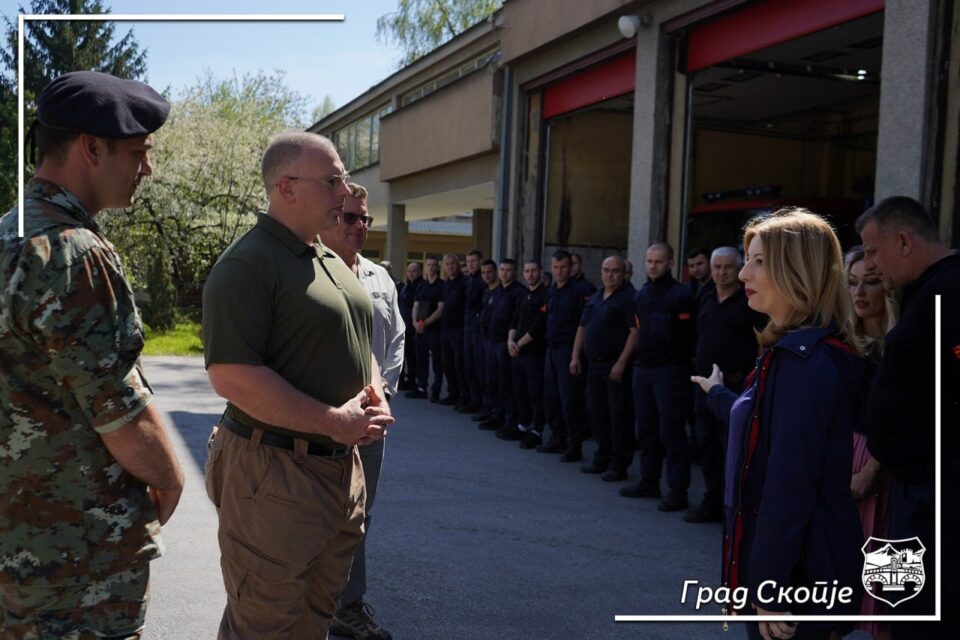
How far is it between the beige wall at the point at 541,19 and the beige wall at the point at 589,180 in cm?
151

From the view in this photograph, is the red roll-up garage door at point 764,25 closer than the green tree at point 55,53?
No

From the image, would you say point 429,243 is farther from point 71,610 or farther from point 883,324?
point 71,610

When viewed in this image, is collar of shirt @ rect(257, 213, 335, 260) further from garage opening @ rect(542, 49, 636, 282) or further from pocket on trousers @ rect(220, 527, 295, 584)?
garage opening @ rect(542, 49, 636, 282)

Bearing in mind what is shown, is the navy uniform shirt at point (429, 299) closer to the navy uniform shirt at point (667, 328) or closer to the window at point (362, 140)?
the navy uniform shirt at point (667, 328)

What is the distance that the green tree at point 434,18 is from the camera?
1355 inches

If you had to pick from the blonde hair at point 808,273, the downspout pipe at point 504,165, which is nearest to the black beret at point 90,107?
the blonde hair at point 808,273

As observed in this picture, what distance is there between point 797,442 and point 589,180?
1388cm

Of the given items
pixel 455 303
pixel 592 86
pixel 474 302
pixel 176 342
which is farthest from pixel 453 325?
pixel 176 342

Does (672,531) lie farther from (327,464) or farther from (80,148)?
(80,148)

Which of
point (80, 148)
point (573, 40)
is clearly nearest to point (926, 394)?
point (80, 148)

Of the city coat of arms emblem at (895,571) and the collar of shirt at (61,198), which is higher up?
the collar of shirt at (61,198)

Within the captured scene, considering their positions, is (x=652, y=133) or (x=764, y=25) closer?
(x=764, y=25)

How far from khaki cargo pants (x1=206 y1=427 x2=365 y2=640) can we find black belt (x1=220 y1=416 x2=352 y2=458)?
0.02m

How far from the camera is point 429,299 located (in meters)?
14.1
